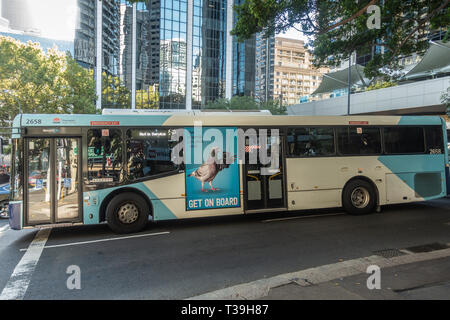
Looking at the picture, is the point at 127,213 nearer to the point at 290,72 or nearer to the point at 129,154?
the point at 129,154

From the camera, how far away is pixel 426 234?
750cm

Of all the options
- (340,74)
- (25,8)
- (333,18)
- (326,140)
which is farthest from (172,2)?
(25,8)

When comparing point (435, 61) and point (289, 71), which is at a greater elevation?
point (289, 71)

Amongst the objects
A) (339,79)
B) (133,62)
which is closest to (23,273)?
(339,79)

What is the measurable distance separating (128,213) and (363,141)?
712 cm

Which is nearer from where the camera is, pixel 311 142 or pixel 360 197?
pixel 311 142

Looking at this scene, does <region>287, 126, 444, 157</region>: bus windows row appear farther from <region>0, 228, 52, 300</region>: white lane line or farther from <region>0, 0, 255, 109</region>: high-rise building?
<region>0, 0, 255, 109</region>: high-rise building

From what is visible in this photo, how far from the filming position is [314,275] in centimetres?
500

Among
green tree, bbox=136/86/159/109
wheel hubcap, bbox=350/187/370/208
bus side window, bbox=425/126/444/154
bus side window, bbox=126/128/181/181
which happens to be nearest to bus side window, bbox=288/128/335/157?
wheel hubcap, bbox=350/187/370/208

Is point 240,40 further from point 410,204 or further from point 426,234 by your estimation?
point 410,204

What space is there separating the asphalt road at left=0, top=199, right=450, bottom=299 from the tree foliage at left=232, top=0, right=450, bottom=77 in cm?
525

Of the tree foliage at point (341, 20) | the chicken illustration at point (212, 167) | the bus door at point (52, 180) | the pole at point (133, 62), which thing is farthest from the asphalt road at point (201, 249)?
the pole at point (133, 62)

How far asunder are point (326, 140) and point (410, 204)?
475 cm

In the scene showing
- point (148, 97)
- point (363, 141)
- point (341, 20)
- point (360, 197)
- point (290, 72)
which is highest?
point (290, 72)
